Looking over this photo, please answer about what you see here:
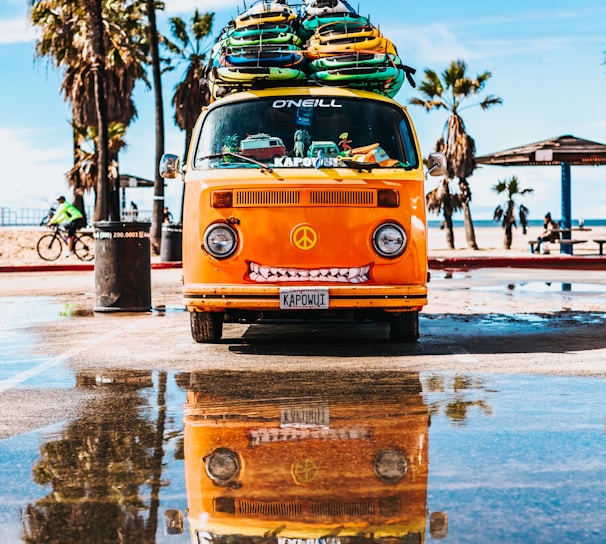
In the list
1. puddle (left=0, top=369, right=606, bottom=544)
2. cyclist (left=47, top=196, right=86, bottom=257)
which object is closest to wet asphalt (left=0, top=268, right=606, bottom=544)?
puddle (left=0, top=369, right=606, bottom=544)

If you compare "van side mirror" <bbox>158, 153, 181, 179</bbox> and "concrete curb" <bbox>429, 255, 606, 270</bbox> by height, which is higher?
"van side mirror" <bbox>158, 153, 181, 179</bbox>

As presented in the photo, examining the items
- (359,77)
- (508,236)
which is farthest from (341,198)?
(508,236)

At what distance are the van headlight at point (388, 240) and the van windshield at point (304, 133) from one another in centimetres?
62

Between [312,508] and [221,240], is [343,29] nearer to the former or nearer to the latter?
[221,240]

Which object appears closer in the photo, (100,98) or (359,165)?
(359,165)

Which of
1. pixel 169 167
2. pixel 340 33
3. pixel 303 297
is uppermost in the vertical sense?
pixel 340 33

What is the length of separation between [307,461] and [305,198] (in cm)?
416

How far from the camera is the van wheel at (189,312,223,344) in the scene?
30.0 feet

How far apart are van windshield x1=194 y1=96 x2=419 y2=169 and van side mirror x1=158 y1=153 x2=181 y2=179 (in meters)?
0.46

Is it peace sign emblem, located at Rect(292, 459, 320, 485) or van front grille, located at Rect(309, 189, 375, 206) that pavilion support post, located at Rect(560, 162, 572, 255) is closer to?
van front grille, located at Rect(309, 189, 375, 206)

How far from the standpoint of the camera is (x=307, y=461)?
4.63 meters

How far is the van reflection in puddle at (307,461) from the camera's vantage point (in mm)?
3633

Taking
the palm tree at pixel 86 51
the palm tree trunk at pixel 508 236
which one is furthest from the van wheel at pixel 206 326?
the palm tree trunk at pixel 508 236

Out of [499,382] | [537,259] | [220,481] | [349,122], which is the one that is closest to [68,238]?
[537,259]
